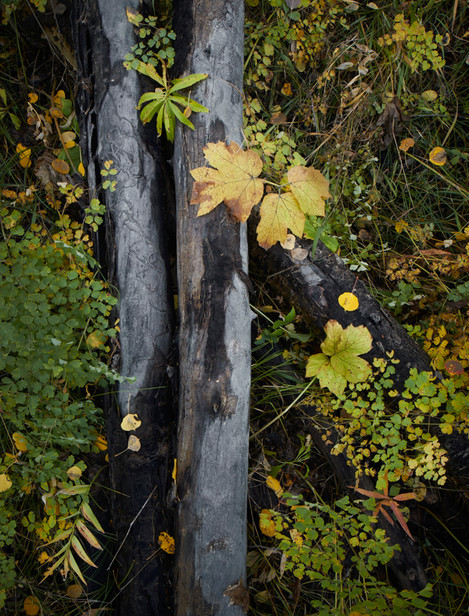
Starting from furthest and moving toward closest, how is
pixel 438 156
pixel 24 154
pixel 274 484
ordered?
pixel 438 156
pixel 24 154
pixel 274 484

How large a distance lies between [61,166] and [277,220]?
1.34 meters

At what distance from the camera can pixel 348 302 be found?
1971 millimetres

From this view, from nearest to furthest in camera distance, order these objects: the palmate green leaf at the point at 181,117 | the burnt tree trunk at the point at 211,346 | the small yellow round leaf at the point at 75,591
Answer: the burnt tree trunk at the point at 211,346 → the palmate green leaf at the point at 181,117 → the small yellow round leaf at the point at 75,591

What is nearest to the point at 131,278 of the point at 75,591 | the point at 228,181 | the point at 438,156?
the point at 228,181

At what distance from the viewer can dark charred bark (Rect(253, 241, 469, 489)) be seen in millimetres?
1979

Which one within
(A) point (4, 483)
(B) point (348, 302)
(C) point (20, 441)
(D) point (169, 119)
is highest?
(D) point (169, 119)

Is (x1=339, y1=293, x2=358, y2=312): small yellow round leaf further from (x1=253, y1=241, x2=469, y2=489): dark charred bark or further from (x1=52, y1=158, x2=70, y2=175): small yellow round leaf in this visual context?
(x1=52, y1=158, x2=70, y2=175): small yellow round leaf

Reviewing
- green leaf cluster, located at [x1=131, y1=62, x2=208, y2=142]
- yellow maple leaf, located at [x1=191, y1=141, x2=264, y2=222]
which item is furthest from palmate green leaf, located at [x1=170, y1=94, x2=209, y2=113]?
yellow maple leaf, located at [x1=191, y1=141, x2=264, y2=222]

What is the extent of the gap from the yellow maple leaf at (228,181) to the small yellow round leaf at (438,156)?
141cm

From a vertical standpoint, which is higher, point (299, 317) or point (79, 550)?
point (299, 317)

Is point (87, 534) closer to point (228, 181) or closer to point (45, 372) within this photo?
point (45, 372)

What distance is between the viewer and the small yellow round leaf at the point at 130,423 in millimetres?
1801

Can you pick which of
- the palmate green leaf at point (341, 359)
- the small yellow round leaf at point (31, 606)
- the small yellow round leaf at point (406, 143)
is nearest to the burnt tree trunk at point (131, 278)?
the small yellow round leaf at point (31, 606)

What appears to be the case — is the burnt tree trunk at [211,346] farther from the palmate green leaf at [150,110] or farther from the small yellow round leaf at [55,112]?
the small yellow round leaf at [55,112]
